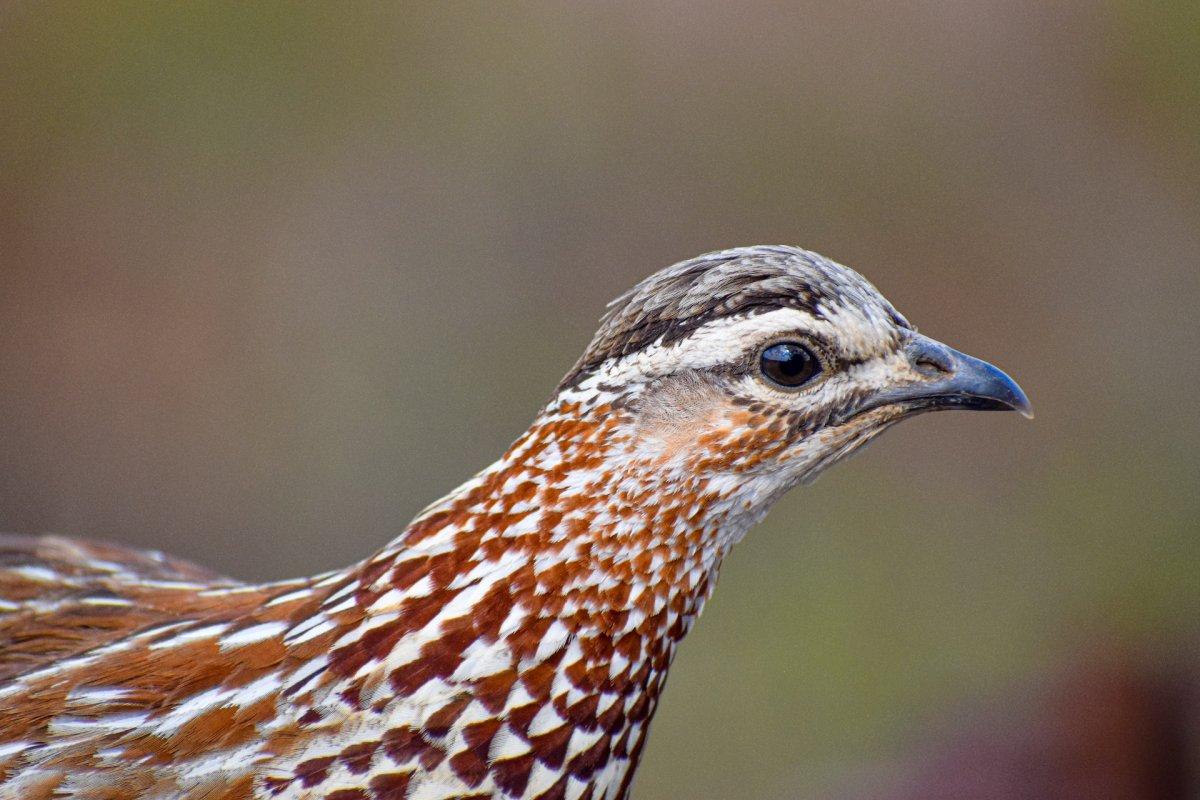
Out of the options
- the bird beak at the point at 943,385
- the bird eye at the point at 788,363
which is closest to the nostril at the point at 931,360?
the bird beak at the point at 943,385

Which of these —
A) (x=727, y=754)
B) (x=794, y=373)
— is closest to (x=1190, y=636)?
(x=727, y=754)

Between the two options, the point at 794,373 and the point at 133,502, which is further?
the point at 133,502

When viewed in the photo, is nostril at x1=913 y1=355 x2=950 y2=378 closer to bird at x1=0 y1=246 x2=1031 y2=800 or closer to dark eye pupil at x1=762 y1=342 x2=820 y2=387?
bird at x1=0 y1=246 x2=1031 y2=800

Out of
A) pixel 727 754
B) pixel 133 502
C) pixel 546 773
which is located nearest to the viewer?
pixel 546 773

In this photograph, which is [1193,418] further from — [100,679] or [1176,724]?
[100,679]

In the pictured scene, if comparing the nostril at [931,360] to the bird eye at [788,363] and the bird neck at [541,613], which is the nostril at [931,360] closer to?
the bird eye at [788,363]

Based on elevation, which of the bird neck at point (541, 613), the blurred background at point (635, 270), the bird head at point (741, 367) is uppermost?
the blurred background at point (635, 270)

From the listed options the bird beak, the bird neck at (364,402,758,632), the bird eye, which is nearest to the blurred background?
the bird beak

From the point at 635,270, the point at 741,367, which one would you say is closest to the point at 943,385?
the point at 741,367
